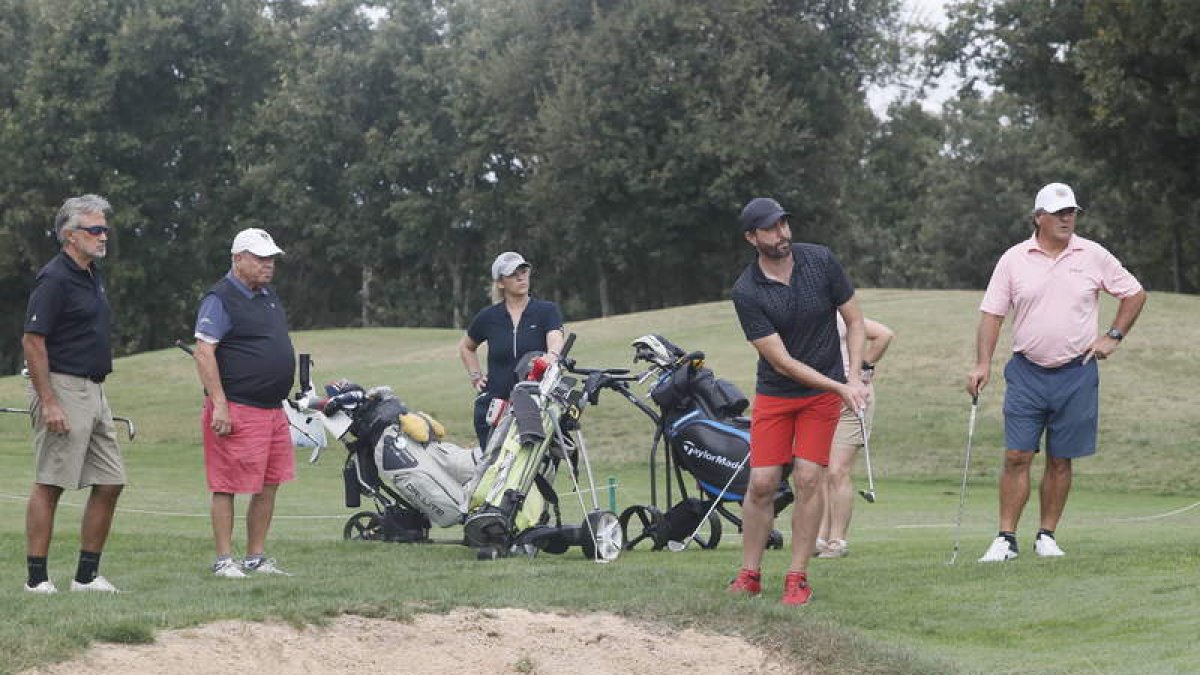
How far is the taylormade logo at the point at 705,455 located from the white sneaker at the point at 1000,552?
188 cm

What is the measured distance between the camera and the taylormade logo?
12570 mm

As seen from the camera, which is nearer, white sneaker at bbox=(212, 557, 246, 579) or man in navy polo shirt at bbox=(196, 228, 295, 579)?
white sneaker at bbox=(212, 557, 246, 579)

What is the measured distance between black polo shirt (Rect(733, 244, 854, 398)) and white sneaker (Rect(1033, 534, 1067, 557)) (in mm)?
2389

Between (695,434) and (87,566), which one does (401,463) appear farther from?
(87,566)

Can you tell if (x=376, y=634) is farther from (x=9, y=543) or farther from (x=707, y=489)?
(x=9, y=543)

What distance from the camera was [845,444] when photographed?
12.6 m

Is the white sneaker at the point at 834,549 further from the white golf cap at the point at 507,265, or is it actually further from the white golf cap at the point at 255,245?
the white golf cap at the point at 255,245

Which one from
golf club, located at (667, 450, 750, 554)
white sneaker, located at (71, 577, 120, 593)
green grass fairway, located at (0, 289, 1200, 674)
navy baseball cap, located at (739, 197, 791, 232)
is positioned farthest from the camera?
golf club, located at (667, 450, 750, 554)

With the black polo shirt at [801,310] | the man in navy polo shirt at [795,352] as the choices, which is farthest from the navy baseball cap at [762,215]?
the black polo shirt at [801,310]

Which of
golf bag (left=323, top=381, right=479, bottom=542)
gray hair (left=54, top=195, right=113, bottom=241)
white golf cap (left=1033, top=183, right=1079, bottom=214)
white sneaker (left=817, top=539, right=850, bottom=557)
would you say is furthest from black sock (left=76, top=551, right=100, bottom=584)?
white golf cap (left=1033, top=183, right=1079, bottom=214)

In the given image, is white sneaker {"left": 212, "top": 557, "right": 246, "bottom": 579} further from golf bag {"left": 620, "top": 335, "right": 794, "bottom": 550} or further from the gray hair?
golf bag {"left": 620, "top": 335, "right": 794, "bottom": 550}

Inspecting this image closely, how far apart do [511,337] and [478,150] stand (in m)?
50.3

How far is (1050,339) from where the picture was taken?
449 inches

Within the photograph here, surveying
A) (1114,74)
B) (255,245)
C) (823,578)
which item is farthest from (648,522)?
(1114,74)
